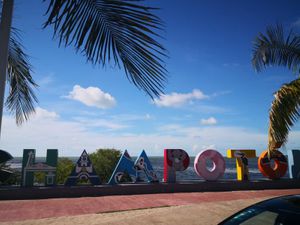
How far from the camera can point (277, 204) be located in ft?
12.6

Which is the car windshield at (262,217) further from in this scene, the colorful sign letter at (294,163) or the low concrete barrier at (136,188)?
the colorful sign letter at (294,163)

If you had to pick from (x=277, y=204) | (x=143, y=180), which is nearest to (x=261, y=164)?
(x=143, y=180)

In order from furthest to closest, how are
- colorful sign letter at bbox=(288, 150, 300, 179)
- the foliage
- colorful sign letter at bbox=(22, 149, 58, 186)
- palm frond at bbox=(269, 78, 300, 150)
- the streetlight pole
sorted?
the foliage, colorful sign letter at bbox=(288, 150, 300, 179), colorful sign letter at bbox=(22, 149, 58, 186), palm frond at bbox=(269, 78, 300, 150), the streetlight pole

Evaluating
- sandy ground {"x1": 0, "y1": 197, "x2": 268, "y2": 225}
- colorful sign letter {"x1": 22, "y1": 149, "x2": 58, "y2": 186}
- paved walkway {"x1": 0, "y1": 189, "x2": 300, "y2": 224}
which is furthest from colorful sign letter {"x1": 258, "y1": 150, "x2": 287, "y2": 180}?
colorful sign letter {"x1": 22, "y1": 149, "x2": 58, "y2": 186}

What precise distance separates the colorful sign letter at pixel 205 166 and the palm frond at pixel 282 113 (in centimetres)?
1414

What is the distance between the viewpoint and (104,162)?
34.2 m

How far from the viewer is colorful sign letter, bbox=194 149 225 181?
20.7 meters

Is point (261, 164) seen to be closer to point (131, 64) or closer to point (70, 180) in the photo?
point (70, 180)

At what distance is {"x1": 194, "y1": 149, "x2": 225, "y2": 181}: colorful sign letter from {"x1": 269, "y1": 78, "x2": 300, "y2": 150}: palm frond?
46.4ft

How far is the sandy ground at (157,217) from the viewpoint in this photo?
993cm

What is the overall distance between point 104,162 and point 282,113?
95.8ft

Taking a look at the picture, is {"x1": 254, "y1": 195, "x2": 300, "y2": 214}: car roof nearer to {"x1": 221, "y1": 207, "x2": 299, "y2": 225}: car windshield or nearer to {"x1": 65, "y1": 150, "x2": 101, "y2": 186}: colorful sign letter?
{"x1": 221, "y1": 207, "x2": 299, "y2": 225}: car windshield

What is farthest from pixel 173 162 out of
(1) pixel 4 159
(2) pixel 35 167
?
(1) pixel 4 159

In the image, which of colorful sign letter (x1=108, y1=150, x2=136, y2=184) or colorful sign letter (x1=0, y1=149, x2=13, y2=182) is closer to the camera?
colorful sign letter (x1=0, y1=149, x2=13, y2=182)
